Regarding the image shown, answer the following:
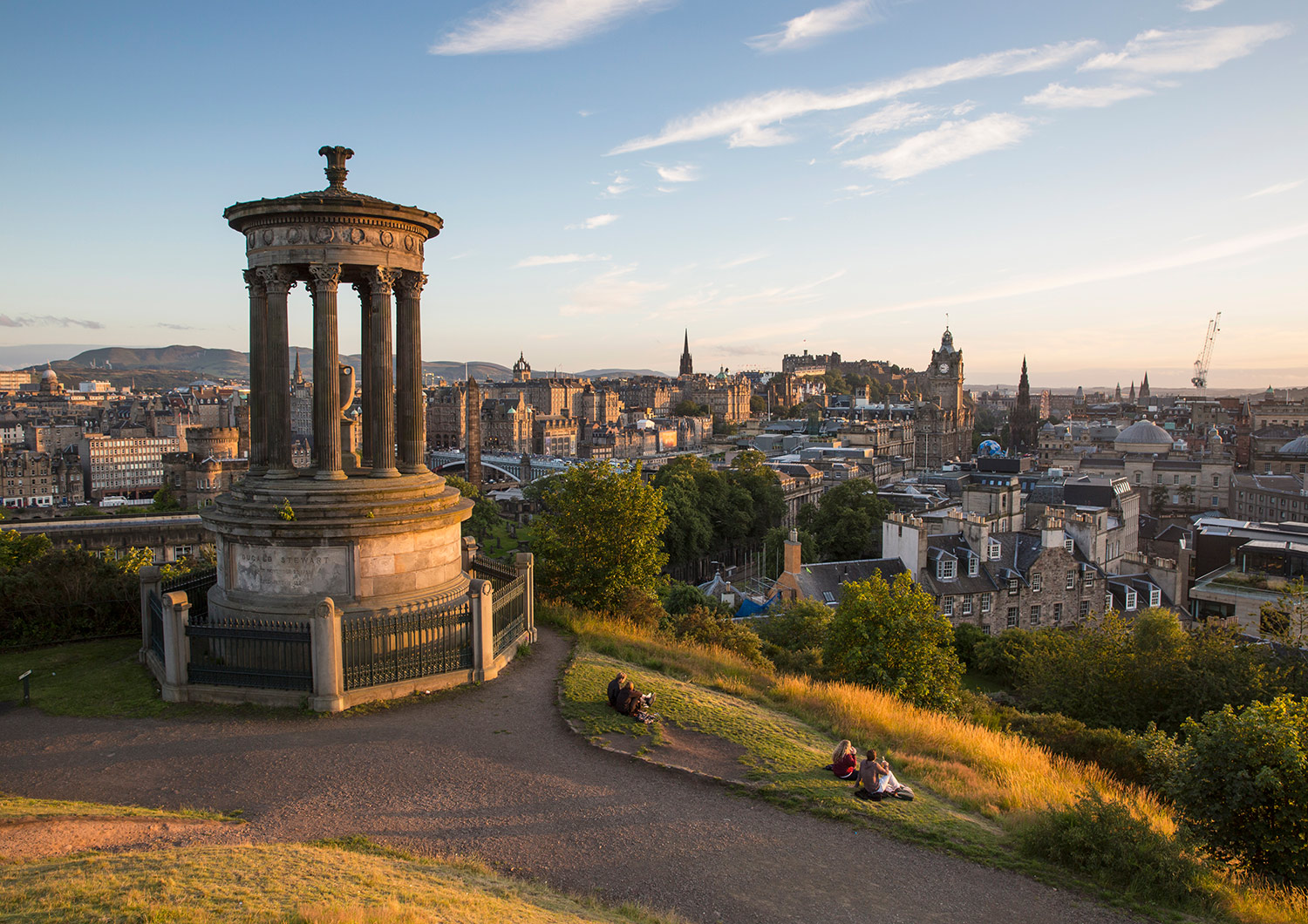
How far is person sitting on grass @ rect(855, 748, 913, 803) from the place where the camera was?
11.4 m

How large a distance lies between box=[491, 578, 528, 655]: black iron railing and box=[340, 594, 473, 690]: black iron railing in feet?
2.42

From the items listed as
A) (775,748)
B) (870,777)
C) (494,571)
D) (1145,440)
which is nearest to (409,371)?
(494,571)

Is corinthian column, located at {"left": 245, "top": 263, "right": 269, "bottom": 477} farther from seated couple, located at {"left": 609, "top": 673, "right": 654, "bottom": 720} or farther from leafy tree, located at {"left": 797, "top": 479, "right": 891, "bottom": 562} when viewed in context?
leafy tree, located at {"left": 797, "top": 479, "right": 891, "bottom": 562}

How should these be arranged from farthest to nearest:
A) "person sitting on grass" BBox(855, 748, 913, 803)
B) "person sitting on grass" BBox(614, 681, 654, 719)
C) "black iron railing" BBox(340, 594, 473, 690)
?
"black iron railing" BBox(340, 594, 473, 690), "person sitting on grass" BBox(614, 681, 654, 719), "person sitting on grass" BBox(855, 748, 913, 803)

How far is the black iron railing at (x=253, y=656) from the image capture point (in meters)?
13.5

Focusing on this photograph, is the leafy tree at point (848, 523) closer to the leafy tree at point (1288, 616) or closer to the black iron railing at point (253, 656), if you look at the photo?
the leafy tree at point (1288, 616)

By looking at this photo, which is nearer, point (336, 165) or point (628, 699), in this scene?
point (628, 699)

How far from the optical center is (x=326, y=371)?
52.6 feet

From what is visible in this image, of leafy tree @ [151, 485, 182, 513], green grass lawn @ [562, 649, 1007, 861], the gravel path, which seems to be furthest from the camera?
leafy tree @ [151, 485, 182, 513]

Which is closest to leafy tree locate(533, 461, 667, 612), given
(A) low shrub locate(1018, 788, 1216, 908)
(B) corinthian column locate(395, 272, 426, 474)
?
(B) corinthian column locate(395, 272, 426, 474)

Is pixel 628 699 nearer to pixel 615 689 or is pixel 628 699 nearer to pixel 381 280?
pixel 615 689

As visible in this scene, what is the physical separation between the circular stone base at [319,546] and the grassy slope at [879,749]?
152 inches

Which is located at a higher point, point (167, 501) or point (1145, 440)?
point (1145, 440)

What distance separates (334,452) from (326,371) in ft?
5.14
